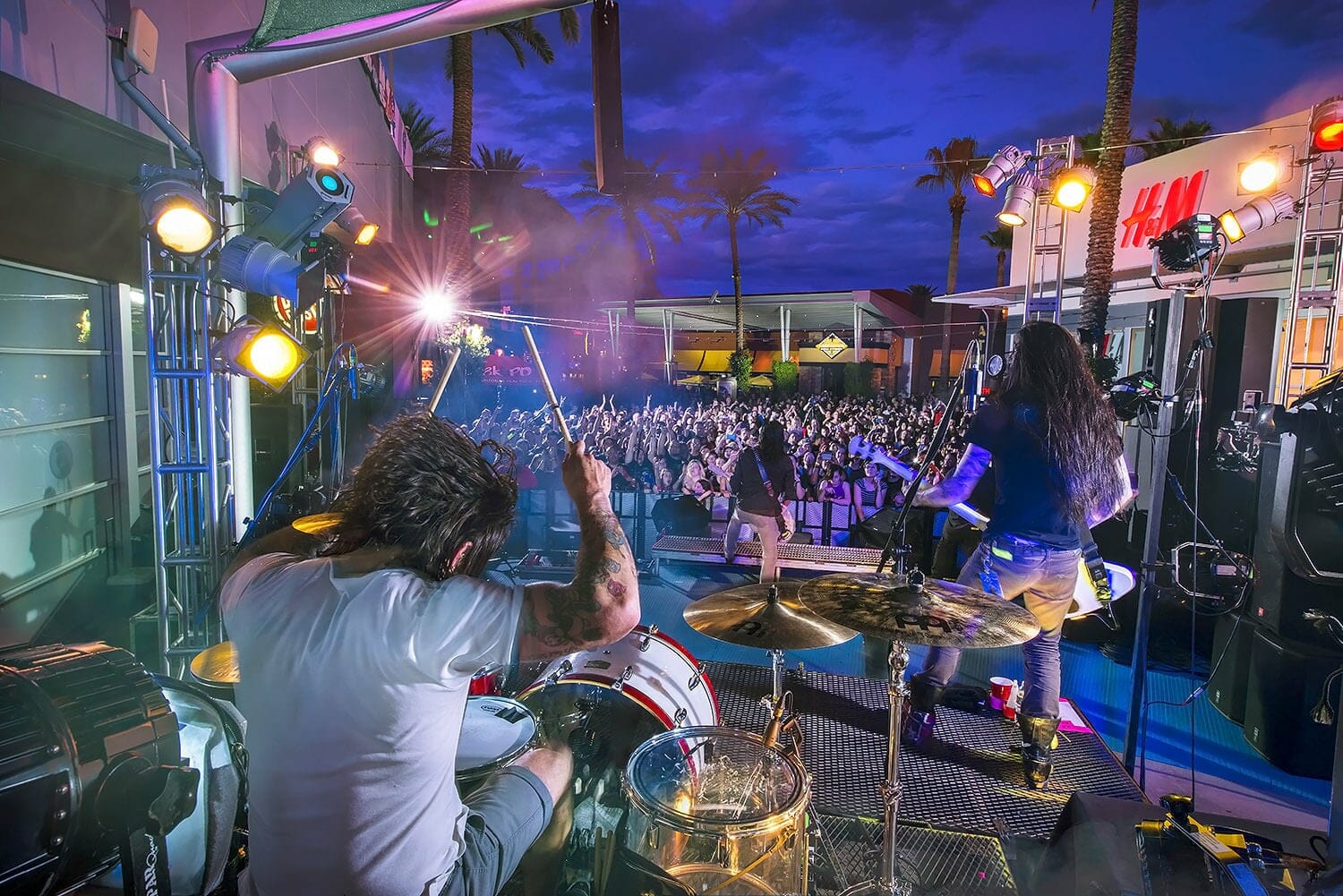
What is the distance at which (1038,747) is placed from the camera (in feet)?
10.3

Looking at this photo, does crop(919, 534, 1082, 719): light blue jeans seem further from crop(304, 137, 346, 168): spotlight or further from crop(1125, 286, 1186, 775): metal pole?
crop(304, 137, 346, 168): spotlight

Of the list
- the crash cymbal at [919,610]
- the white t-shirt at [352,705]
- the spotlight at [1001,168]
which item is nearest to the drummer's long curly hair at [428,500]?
the white t-shirt at [352,705]

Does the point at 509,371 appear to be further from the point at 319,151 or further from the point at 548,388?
the point at 548,388

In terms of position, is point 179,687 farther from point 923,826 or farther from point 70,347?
point 70,347

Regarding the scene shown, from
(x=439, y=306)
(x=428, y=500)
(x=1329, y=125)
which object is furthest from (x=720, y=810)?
(x=439, y=306)

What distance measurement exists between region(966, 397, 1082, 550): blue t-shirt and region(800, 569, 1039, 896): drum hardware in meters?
0.89

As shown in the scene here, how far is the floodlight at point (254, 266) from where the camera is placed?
10.9ft

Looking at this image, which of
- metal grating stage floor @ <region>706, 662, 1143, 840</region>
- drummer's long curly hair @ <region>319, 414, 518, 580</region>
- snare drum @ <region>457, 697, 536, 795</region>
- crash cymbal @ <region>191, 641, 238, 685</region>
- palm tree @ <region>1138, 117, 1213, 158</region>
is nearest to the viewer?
drummer's long curly hair @ <region>319, 414, 518, 580</region>

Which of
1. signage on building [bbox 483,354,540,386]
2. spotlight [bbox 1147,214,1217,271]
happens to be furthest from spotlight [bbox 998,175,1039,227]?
signage on building [bbox 483,354,540,386]

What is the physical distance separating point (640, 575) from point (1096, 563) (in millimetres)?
4074

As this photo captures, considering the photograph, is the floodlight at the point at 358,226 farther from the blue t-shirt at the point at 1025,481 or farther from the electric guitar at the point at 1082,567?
the blue t-shirt at the point at 1025,481

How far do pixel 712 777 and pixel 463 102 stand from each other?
12.3 meters

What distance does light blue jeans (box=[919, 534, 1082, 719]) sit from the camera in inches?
122

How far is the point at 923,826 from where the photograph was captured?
110 inches
